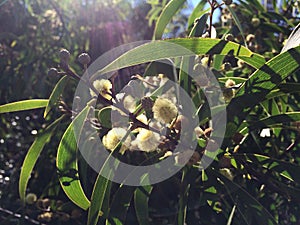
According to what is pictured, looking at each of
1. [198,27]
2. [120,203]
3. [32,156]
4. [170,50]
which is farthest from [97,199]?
[198,27]

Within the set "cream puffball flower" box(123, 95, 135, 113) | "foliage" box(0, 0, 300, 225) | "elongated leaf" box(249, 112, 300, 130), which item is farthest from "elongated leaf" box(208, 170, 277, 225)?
"cream puffball flower" box(123, 95, 135, 113)

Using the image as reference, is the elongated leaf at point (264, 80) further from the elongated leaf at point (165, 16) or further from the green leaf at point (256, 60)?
the elongated leaf at point (165, 16)

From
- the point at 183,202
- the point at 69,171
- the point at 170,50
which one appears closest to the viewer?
the point at 170,50

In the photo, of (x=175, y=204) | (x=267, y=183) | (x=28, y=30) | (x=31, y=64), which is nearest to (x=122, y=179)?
(x=267, y=183)

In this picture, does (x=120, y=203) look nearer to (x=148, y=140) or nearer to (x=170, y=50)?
(x=148, y=140)

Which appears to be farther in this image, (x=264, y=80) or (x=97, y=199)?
(x=97, y=199)

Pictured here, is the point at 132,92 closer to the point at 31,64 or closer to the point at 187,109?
the point at 187,109
